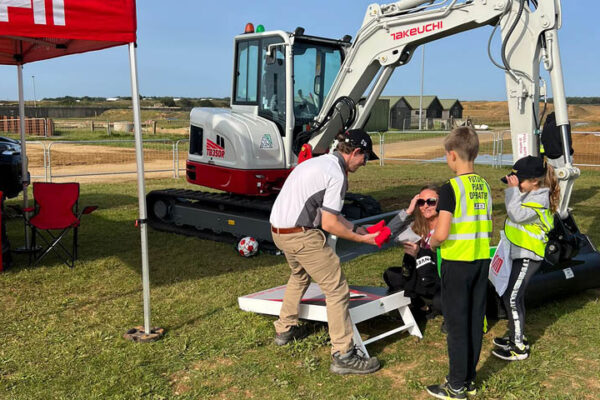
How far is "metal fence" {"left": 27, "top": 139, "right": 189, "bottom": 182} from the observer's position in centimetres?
1929

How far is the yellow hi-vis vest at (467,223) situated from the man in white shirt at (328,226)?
2.17ft

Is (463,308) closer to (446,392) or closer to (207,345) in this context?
(446,392)

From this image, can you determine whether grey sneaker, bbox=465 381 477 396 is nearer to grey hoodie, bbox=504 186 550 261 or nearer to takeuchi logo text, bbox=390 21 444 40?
grey hoodie, bbox=504 186 550 261

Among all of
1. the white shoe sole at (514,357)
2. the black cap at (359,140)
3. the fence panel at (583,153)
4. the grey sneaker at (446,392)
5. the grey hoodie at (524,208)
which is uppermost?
the black cap at (359,140)

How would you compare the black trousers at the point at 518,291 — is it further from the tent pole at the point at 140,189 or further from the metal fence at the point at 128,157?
the metal fence at the point at 128,157

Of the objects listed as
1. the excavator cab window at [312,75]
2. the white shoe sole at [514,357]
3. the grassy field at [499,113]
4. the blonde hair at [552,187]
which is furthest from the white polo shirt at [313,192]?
the grassy field at [499,113]

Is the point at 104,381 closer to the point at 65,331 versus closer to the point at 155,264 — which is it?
the point at 65,331

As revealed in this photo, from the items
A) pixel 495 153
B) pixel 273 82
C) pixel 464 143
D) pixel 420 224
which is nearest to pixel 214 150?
pixel 273 82

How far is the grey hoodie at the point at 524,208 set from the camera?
4.71 meters

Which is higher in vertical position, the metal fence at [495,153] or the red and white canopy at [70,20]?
the red and white canopy at [70,20]

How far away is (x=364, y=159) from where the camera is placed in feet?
14.8

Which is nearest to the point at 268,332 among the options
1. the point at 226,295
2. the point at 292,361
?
the point at 292,361

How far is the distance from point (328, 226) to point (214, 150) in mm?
5834

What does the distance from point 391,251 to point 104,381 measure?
5.05 m
